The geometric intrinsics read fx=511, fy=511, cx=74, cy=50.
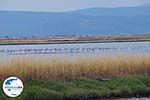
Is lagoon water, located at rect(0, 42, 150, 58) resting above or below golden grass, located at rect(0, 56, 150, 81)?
below

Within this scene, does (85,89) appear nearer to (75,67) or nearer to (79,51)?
(75,67)

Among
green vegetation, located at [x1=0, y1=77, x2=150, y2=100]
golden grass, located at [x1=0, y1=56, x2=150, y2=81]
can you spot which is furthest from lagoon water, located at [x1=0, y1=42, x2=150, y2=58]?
green vegetation, located at [x1=0, y1=77, x2=150, y2=100]

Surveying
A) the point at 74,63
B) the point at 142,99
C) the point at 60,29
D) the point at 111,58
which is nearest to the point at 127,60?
the point at 111,58

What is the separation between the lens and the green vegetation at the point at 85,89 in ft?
47.2

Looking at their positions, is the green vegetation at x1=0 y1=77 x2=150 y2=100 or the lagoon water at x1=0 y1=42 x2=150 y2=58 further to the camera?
the lagoon water at x1=0 y1=42 x2=150 y2=58

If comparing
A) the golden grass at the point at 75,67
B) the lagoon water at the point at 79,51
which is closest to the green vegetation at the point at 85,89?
the golden grass at the point at 75,67

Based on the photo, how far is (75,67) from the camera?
672 inches

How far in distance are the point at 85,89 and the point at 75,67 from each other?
184cm

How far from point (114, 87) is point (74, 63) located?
6.64 ft

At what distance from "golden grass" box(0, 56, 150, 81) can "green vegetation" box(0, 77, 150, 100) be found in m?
0.57

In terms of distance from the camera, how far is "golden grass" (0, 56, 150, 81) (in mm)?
15866

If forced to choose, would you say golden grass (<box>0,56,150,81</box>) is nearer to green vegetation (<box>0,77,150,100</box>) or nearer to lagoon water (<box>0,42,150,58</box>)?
green vegetation (<box>0,77,150,100</box>)

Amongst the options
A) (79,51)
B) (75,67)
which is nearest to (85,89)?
(75,67)

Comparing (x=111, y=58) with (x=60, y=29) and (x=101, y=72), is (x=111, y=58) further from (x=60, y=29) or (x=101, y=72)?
(x=60, y=29)
